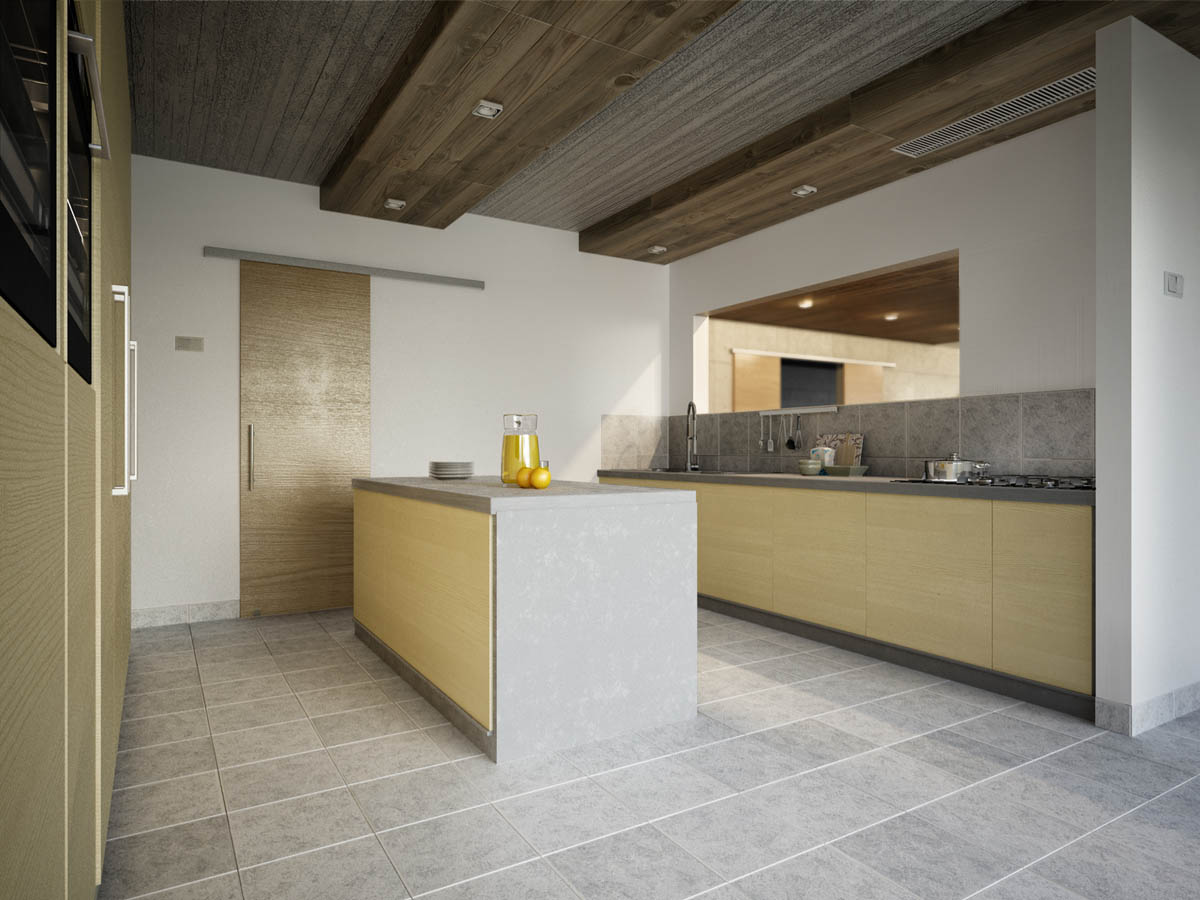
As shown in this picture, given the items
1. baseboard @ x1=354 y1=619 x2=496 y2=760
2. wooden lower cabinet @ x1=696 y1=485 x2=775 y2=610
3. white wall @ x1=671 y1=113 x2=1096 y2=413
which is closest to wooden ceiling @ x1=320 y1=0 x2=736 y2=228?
white wall @ x1=671 y1=113 x2=1096 y2=413

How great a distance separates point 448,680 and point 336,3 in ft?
8.52

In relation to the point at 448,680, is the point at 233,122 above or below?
above

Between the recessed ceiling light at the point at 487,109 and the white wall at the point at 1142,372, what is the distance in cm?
235

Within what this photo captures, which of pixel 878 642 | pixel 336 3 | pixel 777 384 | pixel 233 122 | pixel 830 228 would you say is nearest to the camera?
pixel 336 3

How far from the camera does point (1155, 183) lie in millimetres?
2807

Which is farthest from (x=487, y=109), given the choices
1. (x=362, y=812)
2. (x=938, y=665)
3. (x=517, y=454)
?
(x=938, y=665)

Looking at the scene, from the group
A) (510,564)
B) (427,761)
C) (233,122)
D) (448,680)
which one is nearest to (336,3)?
(233,122)

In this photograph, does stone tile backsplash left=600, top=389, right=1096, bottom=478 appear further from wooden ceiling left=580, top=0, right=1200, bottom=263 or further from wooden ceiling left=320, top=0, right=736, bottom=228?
wooden ceiling left=320, top=0, right=736, bottom=228

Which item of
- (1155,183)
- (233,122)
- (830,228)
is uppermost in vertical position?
(233,122)

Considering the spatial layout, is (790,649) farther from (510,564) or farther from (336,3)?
(336,3)

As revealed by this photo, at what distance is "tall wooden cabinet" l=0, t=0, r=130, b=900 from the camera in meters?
0.57

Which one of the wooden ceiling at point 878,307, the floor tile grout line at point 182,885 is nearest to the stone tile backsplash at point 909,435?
the wooden ceiling at point 878,307

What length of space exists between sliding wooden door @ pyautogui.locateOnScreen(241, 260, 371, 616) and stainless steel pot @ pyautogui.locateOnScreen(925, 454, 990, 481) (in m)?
3.38

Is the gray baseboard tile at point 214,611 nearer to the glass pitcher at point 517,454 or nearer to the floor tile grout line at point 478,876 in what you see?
the glass pitcher at point 517,454
